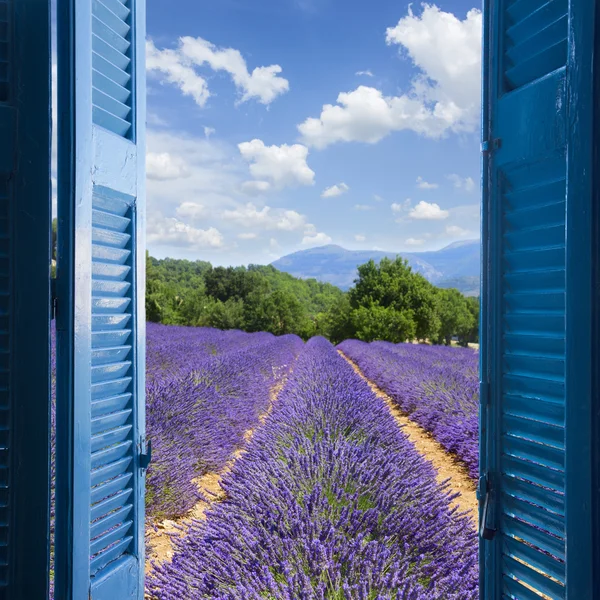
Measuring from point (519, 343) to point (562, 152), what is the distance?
17.1 inches

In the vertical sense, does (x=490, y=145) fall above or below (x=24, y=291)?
above

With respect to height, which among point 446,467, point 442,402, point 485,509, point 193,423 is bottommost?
point 446,467

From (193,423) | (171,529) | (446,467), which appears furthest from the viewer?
(446,467)

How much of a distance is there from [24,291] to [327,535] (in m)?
1.41

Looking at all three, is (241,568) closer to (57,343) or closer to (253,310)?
(57,343)

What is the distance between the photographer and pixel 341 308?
30.2 metres

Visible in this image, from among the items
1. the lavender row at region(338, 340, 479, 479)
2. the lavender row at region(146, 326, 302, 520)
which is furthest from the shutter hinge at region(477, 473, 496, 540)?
the lavender row at region(338, 340, 479, 479)

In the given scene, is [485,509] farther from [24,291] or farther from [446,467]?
[446,467]

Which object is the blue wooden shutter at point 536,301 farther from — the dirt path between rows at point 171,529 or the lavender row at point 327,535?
the dirt path between rows at point 171,529

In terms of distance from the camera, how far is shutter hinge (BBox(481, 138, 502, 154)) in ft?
3.51

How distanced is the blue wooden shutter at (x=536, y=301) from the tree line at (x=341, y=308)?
2414cm

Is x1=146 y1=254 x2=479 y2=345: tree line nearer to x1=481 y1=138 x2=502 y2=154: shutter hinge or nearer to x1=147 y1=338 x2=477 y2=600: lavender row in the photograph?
x1=147 y1=338 x2=477 y2=600: lavender row

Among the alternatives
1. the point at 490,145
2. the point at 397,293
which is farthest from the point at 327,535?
the point at 397,293

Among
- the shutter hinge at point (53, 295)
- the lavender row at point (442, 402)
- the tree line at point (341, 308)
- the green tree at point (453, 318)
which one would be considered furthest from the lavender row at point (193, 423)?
the green tree at point (453, 318)
